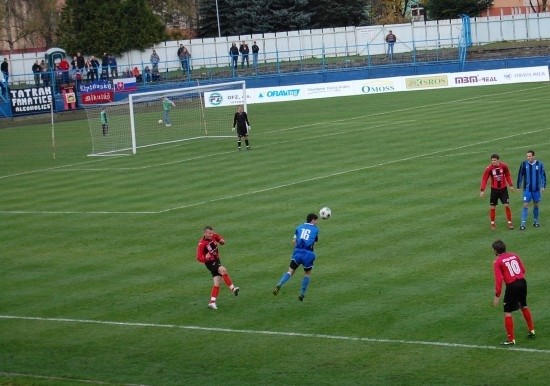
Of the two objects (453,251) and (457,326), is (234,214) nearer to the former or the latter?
(453,251)

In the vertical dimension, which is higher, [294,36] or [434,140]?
[294,36]

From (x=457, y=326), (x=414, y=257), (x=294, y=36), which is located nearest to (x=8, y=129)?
(x=294, y=36)

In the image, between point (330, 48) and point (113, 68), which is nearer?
point (113, 68)

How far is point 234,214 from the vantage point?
104 feet

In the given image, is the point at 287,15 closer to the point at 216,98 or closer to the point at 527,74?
the point at 216,98

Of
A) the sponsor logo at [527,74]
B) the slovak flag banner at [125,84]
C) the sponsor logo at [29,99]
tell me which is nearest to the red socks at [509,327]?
the sponsor logo at [527,74]

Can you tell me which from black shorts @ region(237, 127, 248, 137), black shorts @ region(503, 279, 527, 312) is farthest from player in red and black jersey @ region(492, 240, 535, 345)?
black shorts @ region(237, 127, 248, 137)

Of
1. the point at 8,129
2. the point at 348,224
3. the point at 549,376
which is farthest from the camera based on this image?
the point at 8,129

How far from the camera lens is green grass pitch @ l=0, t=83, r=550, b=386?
17.6m

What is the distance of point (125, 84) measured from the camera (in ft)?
246

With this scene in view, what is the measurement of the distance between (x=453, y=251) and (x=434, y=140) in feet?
66.0

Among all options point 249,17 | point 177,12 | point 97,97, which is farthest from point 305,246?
point 177,12

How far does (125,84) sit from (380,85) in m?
18.3

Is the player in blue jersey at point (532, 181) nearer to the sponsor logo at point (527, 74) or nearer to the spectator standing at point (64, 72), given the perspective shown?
the sponsor logo at point (527, 74)
